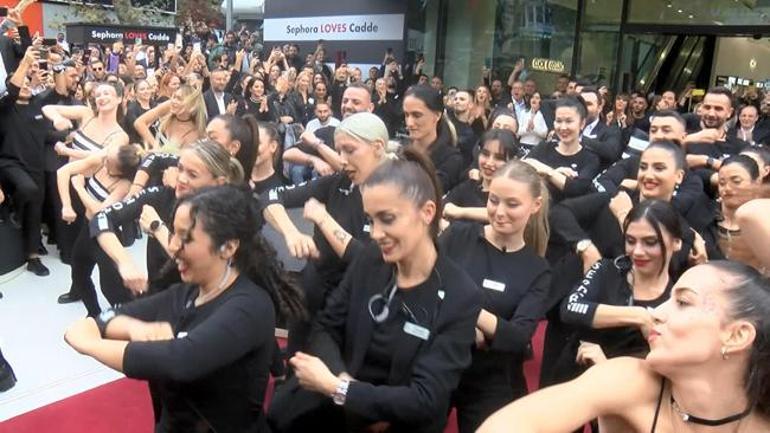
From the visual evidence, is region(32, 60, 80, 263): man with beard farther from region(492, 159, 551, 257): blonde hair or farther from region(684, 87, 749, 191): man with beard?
region(684, 87, 749, 191): man with beard

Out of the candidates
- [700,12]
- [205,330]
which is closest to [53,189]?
[205,330]

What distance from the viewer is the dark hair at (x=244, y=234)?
2.00 metres

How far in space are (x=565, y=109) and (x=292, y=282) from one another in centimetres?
253

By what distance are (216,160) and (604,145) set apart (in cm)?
345

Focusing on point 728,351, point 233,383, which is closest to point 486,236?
point 233,383

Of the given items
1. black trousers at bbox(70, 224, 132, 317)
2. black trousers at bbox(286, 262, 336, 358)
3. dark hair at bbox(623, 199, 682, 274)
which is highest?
dark hair at bbox(623, 199, 682, 274)

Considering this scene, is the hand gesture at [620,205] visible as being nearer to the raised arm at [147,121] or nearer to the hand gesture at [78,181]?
the hand gesture at [78,181]

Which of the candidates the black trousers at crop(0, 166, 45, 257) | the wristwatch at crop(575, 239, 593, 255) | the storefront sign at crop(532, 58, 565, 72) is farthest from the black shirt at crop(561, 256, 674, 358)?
the storefront sign at crop(532, 58, 565, 72)

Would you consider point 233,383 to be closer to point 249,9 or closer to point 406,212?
point 406,212

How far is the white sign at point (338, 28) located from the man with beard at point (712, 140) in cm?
827

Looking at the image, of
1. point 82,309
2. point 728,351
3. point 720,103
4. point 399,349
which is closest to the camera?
point 728,351

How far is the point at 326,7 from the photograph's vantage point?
14039mm

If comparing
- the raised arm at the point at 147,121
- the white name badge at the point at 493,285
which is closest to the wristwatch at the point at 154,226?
the white name badge at the point at 493,285

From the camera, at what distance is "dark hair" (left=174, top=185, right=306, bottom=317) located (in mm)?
2004
